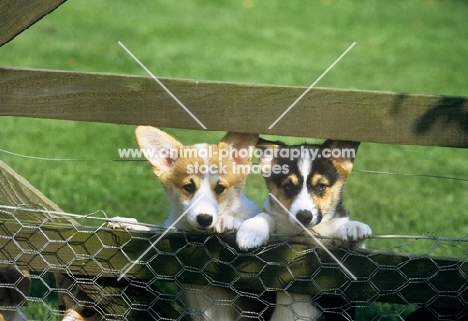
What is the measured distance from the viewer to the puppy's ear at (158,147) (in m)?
3.97

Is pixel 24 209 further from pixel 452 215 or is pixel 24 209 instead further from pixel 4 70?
pixel 452 215

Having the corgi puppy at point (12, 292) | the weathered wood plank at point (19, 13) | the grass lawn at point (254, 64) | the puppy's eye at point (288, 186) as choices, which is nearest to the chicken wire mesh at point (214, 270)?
the corgi puppy at point (12, 292)

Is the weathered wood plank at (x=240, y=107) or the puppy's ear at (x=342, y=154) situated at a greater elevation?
the weathered wood plank at (x=240, y=107)

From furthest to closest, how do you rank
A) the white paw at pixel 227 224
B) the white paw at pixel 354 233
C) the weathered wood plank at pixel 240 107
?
the white paw at pixel 227 224
the white paw at pixel 354 233
the weathered wood plank at pixel 240 107

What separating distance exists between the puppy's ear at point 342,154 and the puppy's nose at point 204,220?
799 mm

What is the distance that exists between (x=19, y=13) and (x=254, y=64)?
28.7 ft

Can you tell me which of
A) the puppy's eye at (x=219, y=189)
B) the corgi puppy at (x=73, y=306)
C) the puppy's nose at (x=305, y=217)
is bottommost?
the corgi puppy at (x=73, y=306)

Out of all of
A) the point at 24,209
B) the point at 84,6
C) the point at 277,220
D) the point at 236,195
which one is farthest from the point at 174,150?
the point at 84,6

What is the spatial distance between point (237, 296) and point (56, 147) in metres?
4.81

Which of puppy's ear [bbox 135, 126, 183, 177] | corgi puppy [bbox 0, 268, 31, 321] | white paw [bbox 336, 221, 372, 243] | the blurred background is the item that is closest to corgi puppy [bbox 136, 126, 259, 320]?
puppy's ear [bbox 135, 126, 183, 177]

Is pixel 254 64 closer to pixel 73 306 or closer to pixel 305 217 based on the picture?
pixel 305 217

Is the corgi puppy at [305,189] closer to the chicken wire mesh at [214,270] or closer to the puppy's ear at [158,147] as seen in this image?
the chicken wire mesh at [214,270]

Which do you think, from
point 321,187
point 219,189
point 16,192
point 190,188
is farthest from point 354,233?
point 16,192

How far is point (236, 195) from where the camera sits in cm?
414
